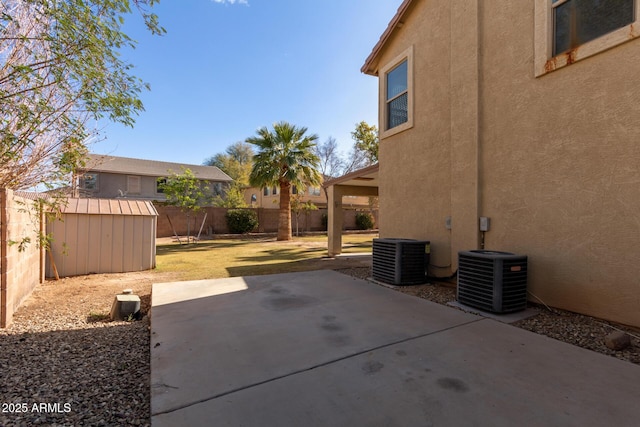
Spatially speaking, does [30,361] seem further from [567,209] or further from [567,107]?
[567,107]

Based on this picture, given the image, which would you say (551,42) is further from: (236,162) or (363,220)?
(236,162)

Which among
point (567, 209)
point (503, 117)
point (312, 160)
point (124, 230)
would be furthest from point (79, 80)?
point (312, 160)

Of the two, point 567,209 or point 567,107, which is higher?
point 567,107

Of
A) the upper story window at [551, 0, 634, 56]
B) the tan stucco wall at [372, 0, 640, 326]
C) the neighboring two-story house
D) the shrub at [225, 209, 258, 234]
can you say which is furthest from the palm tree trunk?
the upper story window at [551, 0, 634, 56]

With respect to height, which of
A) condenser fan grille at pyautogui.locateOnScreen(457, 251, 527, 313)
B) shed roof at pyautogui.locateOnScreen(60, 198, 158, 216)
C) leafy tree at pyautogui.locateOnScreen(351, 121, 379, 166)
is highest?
leafy tree at pyautogui.locateOnScreen(351, 121, 379, 166)

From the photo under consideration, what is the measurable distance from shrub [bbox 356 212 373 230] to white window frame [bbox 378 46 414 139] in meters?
18.7

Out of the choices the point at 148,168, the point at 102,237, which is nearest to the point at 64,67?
the point at 102,237

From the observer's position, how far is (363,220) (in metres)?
26.5

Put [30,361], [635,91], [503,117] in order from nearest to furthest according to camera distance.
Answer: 1. [30,361]
2. [635,91]
3. [503,117]

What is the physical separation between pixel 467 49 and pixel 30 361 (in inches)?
290

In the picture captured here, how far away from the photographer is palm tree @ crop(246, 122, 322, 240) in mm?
16781

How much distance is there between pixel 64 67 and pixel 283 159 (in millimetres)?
13518

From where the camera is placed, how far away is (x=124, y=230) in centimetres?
786

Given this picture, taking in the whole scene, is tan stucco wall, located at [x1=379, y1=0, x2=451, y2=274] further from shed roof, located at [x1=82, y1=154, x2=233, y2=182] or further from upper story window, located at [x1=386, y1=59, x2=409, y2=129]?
shed roof, located at [x1=82, y1=154, x2=233, y2=182]
